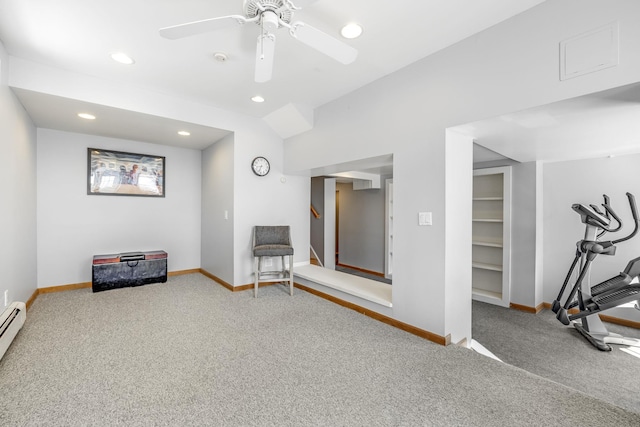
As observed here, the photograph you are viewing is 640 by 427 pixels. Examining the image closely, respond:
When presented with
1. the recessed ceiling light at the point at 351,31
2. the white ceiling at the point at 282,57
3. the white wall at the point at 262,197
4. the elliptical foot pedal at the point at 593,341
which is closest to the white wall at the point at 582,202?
the white ceiling at the point at 282,57

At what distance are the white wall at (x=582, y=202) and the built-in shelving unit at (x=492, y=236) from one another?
0.50 metres

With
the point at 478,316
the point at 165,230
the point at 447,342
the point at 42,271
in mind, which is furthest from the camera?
the point at 165,230

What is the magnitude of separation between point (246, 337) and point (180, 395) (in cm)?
81

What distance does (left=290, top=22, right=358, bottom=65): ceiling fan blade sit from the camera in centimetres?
165

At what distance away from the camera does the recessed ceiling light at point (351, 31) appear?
2049 mm

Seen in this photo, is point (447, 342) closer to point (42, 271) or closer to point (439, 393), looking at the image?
point (439, 393)

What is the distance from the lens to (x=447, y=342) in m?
2.37

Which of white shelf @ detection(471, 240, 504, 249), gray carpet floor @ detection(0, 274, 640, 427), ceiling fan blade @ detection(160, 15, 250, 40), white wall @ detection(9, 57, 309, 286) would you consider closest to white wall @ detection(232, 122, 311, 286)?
white wall @ detection(9, 57, 309, 286)

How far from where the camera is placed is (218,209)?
4.32 meters

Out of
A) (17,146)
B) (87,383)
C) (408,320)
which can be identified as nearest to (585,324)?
(408,320)

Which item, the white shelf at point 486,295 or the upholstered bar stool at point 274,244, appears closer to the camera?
the upholstered bar stool at point 274,244

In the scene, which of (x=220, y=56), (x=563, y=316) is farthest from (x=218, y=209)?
(x=563, y=316)

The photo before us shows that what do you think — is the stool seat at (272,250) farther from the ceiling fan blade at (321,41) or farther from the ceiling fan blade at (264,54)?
the ceiling fan blade at (321,41)

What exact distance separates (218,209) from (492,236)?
432 centimetres
